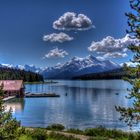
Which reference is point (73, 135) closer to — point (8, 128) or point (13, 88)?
point (8, 128)

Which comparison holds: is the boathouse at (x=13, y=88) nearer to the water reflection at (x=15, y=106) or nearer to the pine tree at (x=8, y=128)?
the water reflection at (x=15, y=106)

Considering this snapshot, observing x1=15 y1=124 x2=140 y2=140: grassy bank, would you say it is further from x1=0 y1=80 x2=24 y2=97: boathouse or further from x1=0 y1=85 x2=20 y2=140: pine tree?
x1=0 y1=80 x2=24 y2=97: boathouse

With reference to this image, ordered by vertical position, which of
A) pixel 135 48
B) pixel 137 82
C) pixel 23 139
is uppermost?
pixel 135 48

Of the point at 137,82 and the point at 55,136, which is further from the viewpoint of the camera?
the point at 55,136

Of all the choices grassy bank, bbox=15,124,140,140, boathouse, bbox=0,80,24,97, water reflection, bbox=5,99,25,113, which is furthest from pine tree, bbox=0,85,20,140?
boathouse, bbox=0,80,24,97

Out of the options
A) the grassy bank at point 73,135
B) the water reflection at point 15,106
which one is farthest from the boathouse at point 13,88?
the grassy bank at point 73,135

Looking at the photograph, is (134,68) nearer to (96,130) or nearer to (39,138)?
(39,138)

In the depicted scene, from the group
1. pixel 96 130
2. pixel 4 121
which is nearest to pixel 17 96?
pixel 96 130

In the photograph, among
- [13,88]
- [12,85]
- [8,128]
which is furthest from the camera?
[12,85]

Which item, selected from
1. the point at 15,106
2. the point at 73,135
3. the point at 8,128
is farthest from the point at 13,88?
the point at 8,128

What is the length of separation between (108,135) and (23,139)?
749cm

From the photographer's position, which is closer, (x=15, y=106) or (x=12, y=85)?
(x=15, y=106)

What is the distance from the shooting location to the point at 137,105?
20.7 metres

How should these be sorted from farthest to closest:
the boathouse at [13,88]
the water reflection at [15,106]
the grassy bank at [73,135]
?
1. the boathouse at [13,88]
2. the water reflection at [15,106]
3. the grassy bank at [73,135]
